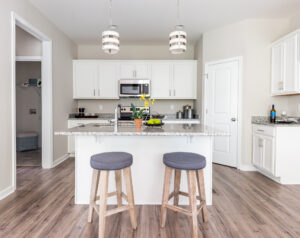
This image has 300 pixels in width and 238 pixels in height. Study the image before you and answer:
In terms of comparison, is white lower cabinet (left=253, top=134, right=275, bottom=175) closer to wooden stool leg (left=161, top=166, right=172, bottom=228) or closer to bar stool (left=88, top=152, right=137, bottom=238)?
→ wooden stool leg (left=161, top=166, right=172, bottom=228)

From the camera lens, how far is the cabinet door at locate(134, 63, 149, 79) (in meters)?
4.83

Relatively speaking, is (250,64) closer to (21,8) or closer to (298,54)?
(298,54)

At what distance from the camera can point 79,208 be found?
2.22 m

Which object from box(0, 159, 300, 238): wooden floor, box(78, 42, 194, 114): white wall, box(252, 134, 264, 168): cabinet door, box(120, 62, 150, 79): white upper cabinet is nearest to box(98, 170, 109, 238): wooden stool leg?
box(0, 159, 300, 238): wooden floor

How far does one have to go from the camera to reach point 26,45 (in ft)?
12.9

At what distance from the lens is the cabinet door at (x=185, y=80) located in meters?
4.82

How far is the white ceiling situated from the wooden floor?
268 cm

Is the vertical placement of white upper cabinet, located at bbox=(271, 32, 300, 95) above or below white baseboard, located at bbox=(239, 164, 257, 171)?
above

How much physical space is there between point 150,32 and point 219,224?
12.1 ft

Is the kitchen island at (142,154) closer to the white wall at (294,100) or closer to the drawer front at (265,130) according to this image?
the drawer front at (265,130)

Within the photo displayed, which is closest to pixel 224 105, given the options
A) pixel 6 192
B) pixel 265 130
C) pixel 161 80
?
pixel 265 130

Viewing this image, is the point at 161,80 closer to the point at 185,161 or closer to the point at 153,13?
the point at 153,13

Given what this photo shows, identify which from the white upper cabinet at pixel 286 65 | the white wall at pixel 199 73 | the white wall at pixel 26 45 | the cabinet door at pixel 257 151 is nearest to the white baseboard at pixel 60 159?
the white wall at pixel 26 45

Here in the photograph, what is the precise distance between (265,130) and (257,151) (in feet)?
1.43
